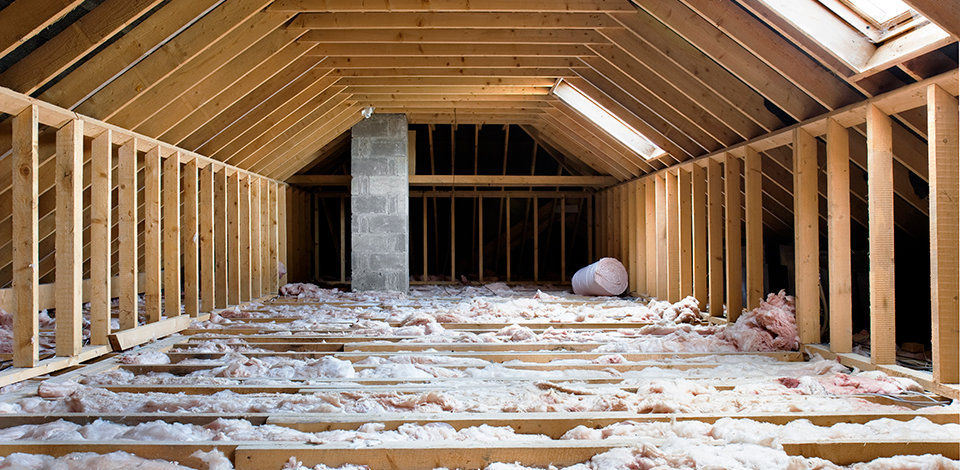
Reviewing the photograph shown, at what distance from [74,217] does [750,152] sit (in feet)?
16.0

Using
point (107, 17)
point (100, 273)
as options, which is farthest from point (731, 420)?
point (100, 273)

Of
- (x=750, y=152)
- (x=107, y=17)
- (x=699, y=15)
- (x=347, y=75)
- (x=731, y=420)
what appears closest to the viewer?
(x=731, y=420)

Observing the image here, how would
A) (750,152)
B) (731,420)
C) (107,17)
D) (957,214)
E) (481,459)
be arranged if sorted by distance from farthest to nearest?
(750,152)
(107,17)
(957,214)
(731,420)
(481,459)

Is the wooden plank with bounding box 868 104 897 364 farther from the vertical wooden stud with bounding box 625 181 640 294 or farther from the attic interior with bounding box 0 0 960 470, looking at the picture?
the vertical wooden stud with bounding box 625 181 640 294

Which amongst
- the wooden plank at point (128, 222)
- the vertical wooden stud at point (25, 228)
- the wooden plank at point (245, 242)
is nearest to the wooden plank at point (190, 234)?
the wooden plank at point (128, 222)

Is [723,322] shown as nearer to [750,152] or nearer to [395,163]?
[750,152]

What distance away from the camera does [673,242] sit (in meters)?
7.69

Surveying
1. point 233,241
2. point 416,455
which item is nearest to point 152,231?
point 233,241

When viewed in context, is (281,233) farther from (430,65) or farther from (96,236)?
(96,236)

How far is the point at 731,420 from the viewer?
284cm

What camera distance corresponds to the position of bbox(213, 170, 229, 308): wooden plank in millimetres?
7316

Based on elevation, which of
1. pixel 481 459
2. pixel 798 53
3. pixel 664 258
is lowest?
pixel 481 459

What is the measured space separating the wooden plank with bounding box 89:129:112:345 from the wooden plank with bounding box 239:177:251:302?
3.21 metres

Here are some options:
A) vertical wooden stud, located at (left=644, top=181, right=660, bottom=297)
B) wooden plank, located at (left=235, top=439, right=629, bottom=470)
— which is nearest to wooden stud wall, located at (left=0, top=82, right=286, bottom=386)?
wooden plank, located at (left=235, top=439, right=629, bottom=470)
